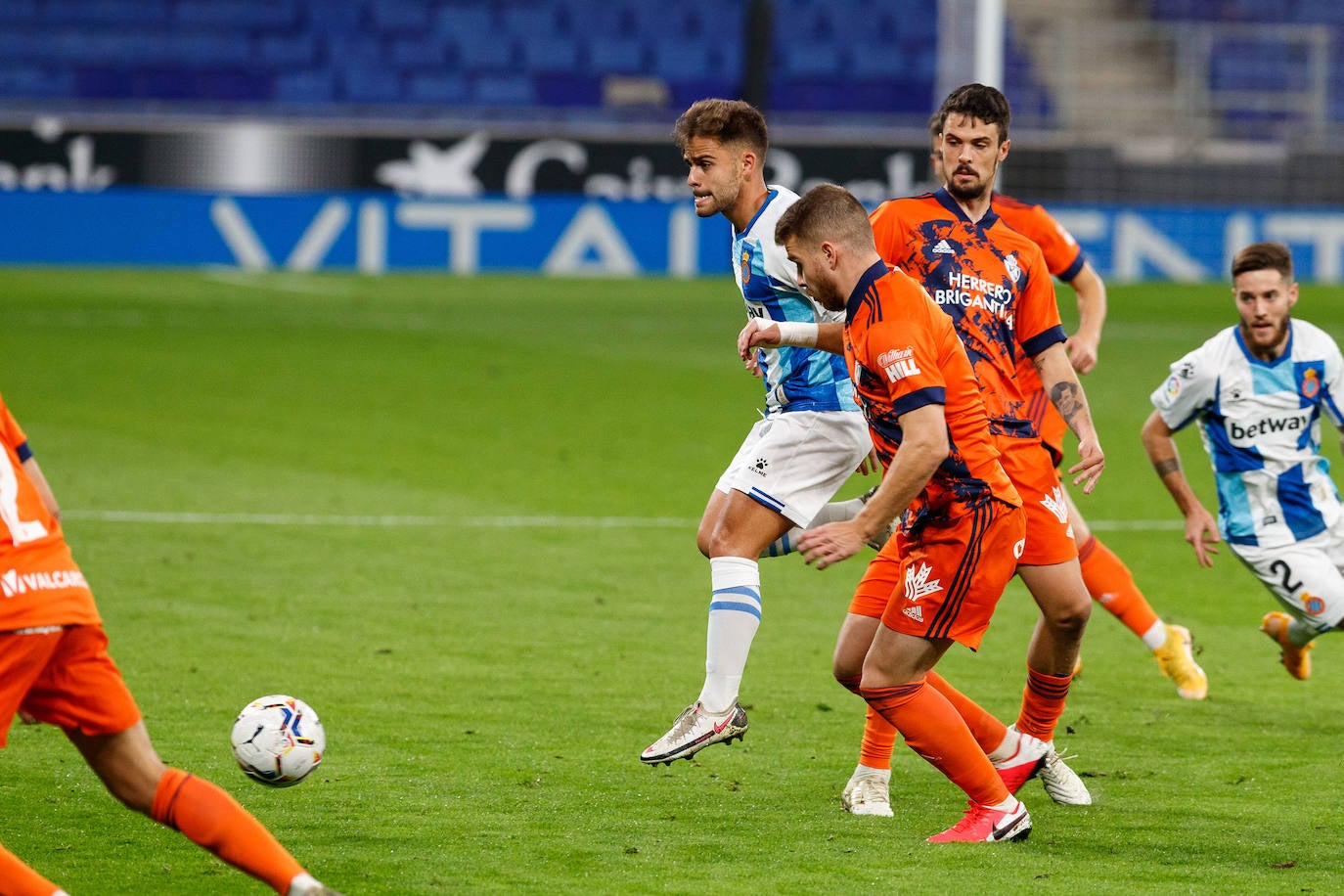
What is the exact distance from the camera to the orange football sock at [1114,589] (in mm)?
6504

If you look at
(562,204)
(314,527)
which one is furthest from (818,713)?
(562,204)

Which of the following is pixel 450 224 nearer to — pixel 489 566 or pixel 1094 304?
pixel 489 566

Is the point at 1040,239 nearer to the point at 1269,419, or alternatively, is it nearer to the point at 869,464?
the point at 1269,419

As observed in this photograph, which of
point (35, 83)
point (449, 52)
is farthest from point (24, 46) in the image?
point (449, 52)

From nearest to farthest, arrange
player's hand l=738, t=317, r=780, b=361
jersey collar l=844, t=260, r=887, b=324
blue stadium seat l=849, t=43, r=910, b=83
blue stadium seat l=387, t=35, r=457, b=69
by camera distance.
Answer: jersey collar l=844, t=260, r=887, b=324 < player's hand l=738, t=317, r=780, b=361 < blue stadium seat l=387, t=35, r=457, b=69 < blue stadium seat l=849, t=43, r=910, b=83

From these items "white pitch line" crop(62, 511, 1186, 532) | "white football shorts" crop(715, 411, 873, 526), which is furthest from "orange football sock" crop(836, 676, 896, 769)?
"white pitch line" crop(62, 511, 1186, 532)

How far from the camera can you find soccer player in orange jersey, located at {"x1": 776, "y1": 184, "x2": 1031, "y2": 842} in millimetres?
4297

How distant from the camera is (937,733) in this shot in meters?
4.69

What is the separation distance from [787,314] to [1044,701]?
4.51 feet

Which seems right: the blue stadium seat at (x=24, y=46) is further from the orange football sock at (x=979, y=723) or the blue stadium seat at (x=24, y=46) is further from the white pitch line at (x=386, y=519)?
the orange football sock at (x=979, y=723)

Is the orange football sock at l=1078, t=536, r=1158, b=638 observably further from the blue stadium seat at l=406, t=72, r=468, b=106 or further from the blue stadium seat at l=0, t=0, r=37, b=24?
the blue stadium seat at l=0, t=0, r=37, b=24

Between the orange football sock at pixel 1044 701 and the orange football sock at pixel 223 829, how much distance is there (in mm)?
2417

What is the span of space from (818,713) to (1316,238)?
18.4m

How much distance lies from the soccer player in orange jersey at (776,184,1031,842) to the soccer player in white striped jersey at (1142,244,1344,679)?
1.65 metres
